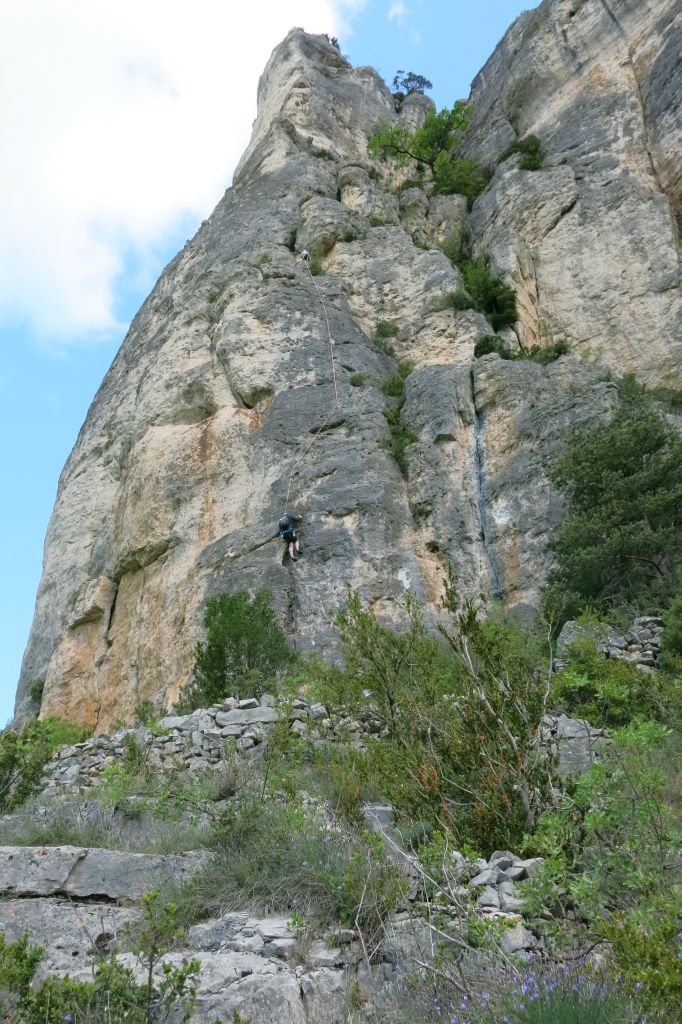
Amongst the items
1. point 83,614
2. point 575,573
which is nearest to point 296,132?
point 83,614

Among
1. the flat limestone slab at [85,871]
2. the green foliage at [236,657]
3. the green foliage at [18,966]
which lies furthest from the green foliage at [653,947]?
the green foliage at [236,657]

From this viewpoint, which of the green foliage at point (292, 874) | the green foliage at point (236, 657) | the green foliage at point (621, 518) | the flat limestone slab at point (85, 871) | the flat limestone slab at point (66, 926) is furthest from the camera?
the green foliage at point (621, 518)

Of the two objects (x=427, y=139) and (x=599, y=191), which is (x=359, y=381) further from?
(x=427, y=139)

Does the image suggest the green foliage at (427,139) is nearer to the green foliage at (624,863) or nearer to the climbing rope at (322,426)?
the climbing rope at (322,426)

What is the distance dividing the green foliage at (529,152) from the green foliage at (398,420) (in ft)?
21.4

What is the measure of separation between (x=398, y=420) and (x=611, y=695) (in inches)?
359

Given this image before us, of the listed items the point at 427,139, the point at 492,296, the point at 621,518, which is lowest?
the point at 621,518

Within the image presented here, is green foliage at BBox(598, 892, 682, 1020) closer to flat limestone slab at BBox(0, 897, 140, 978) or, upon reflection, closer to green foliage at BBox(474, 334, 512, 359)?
flat limestone slab at BBox(0, 897, 140, 978)

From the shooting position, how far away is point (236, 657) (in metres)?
10.3

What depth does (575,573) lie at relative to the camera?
11.0m

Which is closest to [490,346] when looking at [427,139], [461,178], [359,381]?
[359,381]

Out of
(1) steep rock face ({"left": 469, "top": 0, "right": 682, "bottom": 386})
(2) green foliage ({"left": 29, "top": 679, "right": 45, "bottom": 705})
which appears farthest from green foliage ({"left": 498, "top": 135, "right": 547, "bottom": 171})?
(2) green foliage ({"left": 29, "top": 679, "right": 45, "bottom": 705})

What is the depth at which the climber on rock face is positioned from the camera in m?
13.1

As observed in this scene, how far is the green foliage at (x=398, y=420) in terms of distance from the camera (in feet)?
47.6
